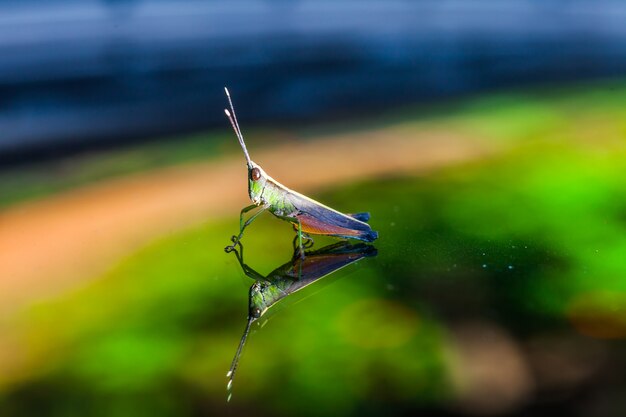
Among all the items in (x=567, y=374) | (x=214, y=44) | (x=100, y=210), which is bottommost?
(x=567, y=374)

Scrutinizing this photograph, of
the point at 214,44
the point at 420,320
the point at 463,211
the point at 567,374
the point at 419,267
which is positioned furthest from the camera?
the point at 214,44

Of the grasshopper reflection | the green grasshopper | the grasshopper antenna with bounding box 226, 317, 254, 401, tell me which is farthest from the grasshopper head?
the grasshopper antenna with bounding box 226, 317, 254, 401

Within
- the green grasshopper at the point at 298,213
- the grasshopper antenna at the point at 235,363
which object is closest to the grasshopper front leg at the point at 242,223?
the green grasshopper at the point at 298,213

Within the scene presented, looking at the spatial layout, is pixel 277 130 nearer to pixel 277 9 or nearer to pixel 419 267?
pixel 277 9

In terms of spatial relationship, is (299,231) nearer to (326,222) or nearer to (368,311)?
(326,222)

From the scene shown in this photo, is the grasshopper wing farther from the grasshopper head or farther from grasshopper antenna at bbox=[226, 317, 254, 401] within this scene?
grasshopper antenna at bbox=[226, 317, 254, 401]

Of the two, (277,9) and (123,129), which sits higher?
(277,9)

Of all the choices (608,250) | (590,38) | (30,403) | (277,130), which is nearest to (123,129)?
(277,130)
